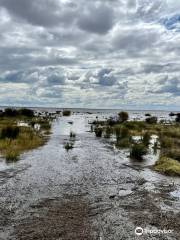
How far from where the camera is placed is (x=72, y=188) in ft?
59.7

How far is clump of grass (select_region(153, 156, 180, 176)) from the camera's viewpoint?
75.3 feet

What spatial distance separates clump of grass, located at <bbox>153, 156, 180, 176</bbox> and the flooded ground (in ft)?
2.81

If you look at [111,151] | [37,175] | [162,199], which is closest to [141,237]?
[162,199]

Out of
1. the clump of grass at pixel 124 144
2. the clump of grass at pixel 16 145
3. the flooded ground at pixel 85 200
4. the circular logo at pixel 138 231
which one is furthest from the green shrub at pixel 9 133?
the circular logo at pixel 138 231

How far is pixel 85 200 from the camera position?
15.7 metres

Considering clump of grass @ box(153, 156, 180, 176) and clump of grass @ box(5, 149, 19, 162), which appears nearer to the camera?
clump of grass @ box(153, 156, 180, 176)

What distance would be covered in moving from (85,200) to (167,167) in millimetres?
10087

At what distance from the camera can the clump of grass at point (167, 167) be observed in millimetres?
22953

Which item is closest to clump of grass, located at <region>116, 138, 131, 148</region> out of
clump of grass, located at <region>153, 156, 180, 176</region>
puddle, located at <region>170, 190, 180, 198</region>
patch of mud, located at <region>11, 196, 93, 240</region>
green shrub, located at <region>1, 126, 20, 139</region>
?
green shrub, located at <region>1, 126, 20, 139</region>

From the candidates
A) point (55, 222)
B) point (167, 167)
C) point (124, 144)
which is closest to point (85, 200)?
point (55, 222)

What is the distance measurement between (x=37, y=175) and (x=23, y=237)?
34.5 feet

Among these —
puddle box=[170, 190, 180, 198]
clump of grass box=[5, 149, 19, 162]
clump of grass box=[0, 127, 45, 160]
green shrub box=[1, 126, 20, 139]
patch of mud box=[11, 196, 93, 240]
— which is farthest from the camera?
green shrub box=[1, 126, 20, 139]

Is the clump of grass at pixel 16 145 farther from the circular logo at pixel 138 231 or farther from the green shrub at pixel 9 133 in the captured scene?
the circular logo at pixel 138 231

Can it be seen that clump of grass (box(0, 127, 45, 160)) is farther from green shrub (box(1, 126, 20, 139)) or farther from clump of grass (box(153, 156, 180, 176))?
clump of grass (box(153, 156, 180, 176))
